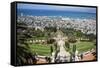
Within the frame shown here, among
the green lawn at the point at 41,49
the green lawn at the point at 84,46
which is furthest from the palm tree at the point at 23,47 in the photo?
the green lawn at the point at 84,46

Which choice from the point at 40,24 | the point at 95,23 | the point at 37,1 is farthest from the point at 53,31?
the point at 95,23

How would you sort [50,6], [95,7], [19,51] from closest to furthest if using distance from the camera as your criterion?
1. [19,51]
2. [50,6]
3. [95,7]

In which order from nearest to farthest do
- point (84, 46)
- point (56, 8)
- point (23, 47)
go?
point (23, 47)
point (56, 8)
point (84, 46)

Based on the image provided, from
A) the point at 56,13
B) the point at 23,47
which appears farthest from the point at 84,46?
the point at 23,47

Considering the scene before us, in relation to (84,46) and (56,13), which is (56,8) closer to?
(56,13)

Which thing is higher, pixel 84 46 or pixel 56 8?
pixel 56 8
